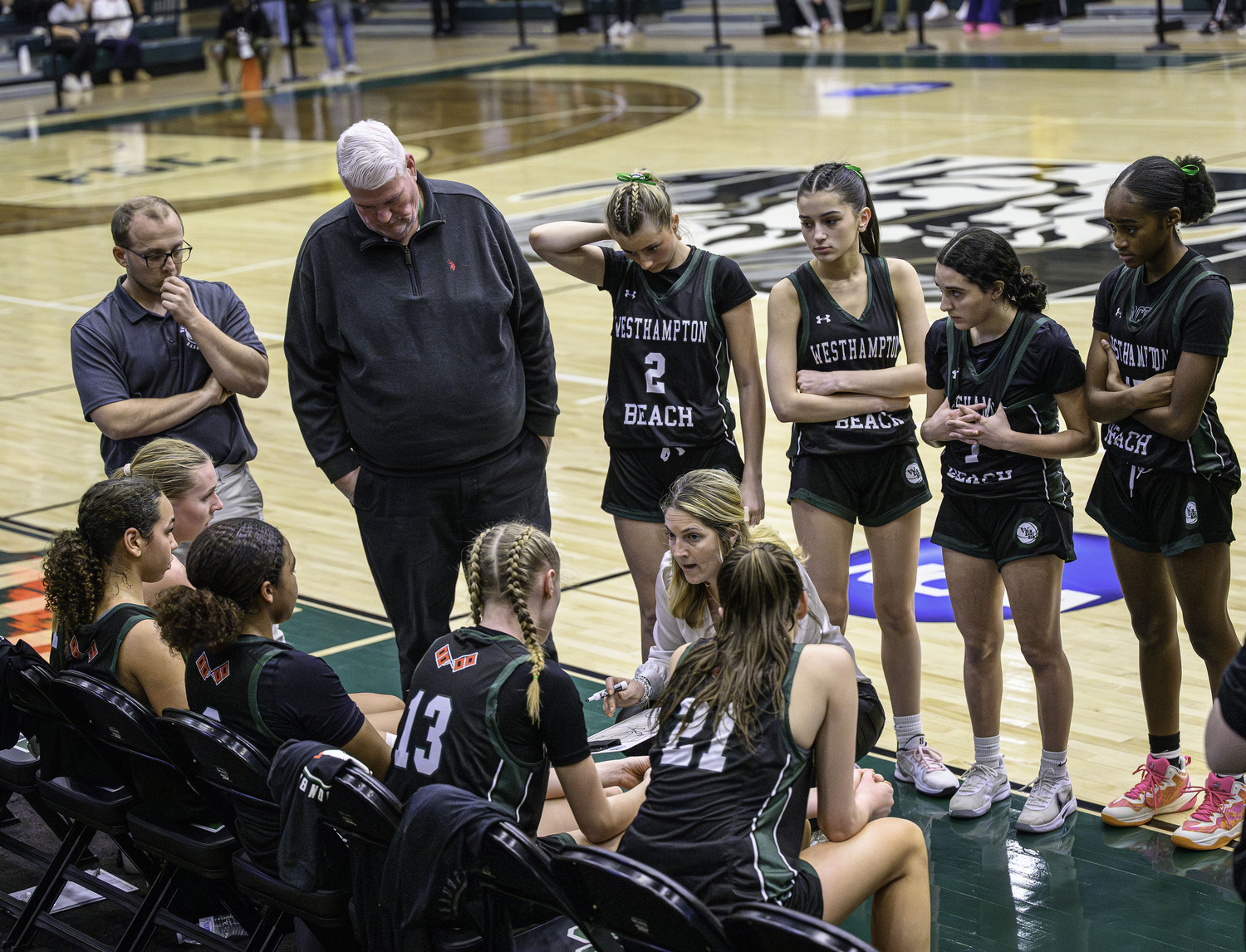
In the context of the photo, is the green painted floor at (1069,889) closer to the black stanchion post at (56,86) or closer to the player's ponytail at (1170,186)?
the player's ponytail at (1170,186)

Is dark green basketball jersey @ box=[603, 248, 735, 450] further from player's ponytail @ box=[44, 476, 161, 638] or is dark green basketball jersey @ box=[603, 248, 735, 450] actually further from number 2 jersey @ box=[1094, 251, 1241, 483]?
player's ponytail @ box=[44, 476, 161, 638]

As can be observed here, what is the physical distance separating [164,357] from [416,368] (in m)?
1.01

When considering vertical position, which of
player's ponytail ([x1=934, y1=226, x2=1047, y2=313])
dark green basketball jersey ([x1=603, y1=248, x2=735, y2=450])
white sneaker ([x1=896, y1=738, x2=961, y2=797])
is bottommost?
white sneaker ([x1=896, y1=738, x2=961, y2=797])

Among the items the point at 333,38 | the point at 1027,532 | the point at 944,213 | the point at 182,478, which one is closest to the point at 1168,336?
the point at 1027,532

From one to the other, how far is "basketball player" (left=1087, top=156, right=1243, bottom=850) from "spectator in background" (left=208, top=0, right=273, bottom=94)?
848 inches

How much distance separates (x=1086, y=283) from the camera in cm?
970

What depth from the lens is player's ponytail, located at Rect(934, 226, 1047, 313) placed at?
3730 millimetres

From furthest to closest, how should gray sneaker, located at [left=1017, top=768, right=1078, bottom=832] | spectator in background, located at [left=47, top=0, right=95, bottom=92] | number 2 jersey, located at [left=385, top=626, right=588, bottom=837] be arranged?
spectator in background, located at [left=47, top=0, right=95, bottom=92] → gray sneaker, located at [left=1017, top=768, right=1078, bottom=832] → number 2 jersey, located at [left=385, top=626, right=588, bottom=837]

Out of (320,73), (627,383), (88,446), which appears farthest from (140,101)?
(627,383)

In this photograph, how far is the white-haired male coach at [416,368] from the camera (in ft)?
12.7

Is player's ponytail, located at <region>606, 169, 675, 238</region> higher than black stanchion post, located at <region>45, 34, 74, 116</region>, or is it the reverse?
black stanchion post, located at <region>45, 34, 74, 116</region>

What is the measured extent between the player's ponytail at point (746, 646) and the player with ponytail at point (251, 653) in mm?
769

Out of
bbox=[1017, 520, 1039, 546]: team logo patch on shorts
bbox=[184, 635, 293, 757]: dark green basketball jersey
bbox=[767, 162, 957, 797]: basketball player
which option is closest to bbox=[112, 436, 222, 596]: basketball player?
bbox=[184, 635, 293, 757]: dark green basketball jersey

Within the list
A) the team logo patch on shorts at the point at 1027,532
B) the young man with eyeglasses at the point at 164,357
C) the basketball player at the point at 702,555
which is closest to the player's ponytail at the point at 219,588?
the basketball player at the point at 702,555
